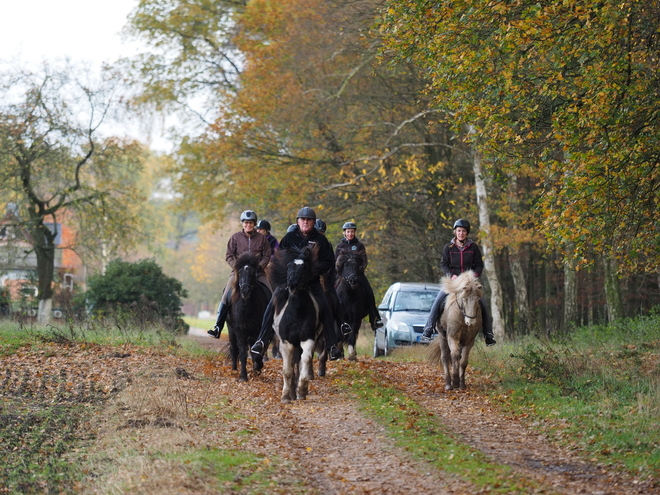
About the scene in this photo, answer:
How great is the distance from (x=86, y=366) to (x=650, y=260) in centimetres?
1001

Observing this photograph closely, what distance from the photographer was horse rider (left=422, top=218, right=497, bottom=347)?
13.6 m

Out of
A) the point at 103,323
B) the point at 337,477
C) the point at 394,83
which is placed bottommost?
the point at 337,477

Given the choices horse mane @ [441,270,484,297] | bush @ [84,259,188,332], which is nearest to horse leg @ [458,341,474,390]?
horse mane @ [441,270,484,297]

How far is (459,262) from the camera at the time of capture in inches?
544

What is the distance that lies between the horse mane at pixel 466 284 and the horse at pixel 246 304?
3183mm

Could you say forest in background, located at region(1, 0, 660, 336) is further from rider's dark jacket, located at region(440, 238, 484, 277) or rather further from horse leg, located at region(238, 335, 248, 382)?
horse leg, located at region(238, 335, 248, 382)

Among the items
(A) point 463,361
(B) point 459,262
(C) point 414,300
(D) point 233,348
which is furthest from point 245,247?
(C) point 414,300

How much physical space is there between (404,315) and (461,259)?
279 inches

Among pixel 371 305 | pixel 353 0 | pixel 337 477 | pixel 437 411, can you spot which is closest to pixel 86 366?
pixel 371 305

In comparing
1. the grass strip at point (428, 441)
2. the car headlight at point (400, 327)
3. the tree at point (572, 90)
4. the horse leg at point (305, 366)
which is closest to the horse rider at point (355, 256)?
the car headlight at point (400, 327)

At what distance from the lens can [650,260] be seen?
1426 cm

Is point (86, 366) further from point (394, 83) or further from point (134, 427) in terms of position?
point (394, 83)

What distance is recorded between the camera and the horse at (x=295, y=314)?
11727 mm

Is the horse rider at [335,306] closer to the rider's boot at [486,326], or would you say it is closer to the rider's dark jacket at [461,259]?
the rider's dark jacket at [461,259]
